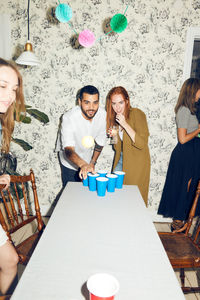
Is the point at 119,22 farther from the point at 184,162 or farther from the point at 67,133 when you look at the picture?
the point at 184,162

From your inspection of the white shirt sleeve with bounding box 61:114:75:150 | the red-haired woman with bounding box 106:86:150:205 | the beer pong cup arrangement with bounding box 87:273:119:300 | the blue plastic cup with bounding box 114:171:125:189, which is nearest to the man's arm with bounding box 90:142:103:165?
the red-haired woman with bounding box 106:86:150:205

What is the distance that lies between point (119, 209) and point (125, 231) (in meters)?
0.25

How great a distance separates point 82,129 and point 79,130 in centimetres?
3

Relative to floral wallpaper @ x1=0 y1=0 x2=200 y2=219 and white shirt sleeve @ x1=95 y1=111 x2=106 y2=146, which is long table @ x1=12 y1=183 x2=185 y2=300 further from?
floral wallpaper @ x1=0 y1=0 x2=200 y2=219

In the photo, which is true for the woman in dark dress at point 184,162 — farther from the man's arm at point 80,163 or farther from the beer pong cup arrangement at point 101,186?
the beer pong cup arrangement at point 101,186

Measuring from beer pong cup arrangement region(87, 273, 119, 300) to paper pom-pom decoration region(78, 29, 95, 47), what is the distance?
240 centimetres

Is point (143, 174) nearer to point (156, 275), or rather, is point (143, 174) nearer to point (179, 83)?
point (179, 83)

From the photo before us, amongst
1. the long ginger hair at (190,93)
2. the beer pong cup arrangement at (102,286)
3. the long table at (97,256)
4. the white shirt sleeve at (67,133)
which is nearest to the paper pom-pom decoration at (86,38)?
the white shirt sleeve at (67,133)

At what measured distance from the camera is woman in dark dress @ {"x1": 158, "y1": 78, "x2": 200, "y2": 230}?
2506 millimetres

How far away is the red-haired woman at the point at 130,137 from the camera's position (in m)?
2.24

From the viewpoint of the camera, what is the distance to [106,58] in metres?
2.70

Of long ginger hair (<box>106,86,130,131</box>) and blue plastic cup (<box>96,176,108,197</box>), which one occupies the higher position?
long ginger hair (<box>106,86,130,131</box>)

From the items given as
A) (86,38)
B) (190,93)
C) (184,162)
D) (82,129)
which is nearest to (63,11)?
(86,38)

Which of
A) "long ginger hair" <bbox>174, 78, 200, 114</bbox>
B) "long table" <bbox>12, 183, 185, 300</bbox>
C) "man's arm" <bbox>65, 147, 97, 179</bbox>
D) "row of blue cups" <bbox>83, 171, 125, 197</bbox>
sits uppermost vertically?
"long ginger hair" <bbox>174, 78, 200, 114</bbox>
